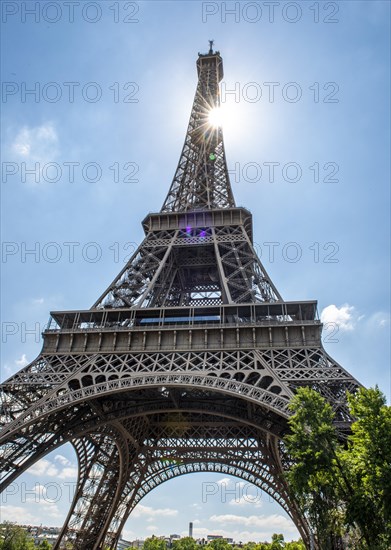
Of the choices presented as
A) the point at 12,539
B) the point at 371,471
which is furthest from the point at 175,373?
the point at 12,539

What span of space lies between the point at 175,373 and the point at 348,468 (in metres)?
8.93

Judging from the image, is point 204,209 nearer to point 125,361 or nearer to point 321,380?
point 125,361

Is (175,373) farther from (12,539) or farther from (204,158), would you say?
(12,539)

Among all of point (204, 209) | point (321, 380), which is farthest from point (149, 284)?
point (321, 380)

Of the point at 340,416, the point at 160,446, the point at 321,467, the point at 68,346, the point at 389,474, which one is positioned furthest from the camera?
the point at 160,446

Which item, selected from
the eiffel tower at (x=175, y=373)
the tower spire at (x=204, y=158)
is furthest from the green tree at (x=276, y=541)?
the tower spire at (x=204, y=158)

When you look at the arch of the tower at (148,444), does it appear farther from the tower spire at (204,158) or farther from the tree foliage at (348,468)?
the tower spire at (204,158)

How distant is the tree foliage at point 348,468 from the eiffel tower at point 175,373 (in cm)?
300

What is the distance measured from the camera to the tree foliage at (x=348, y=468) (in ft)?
43.2

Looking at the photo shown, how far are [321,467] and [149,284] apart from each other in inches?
643

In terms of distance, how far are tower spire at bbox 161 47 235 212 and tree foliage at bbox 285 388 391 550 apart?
24.2m

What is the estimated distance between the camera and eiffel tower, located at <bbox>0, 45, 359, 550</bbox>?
2047 centimetres

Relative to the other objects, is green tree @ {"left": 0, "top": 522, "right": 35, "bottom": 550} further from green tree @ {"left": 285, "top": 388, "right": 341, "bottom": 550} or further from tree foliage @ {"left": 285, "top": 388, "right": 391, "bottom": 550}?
tree foliage @ {"left": 285, "top": 388, "right": 391, "bottom": 550}

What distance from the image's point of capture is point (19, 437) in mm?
20609
